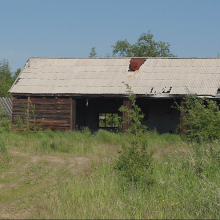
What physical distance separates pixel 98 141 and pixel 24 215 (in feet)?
27.3

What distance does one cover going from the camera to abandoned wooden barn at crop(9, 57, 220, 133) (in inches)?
639

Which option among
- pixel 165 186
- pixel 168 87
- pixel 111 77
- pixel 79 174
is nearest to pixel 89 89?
pixel 111 77

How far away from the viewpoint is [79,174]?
26.9 ft

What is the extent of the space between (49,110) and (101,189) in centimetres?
1131

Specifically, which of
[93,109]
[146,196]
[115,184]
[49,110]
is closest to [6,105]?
[49,110]

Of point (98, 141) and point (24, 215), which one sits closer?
point (24, 215)

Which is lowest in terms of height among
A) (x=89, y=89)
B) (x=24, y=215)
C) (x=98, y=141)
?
(x=24, y=215)

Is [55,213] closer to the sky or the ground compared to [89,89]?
closer to the ground

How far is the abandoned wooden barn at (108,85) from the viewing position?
53.2 feet

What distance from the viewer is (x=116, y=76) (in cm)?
1764

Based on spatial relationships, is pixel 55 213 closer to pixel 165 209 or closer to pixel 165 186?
pixel 165 209

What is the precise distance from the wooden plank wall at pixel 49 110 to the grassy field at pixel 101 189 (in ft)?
21.8

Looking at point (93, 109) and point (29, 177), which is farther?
point (93, 109)

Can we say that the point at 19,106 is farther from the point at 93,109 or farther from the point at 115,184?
the point at 115,184
